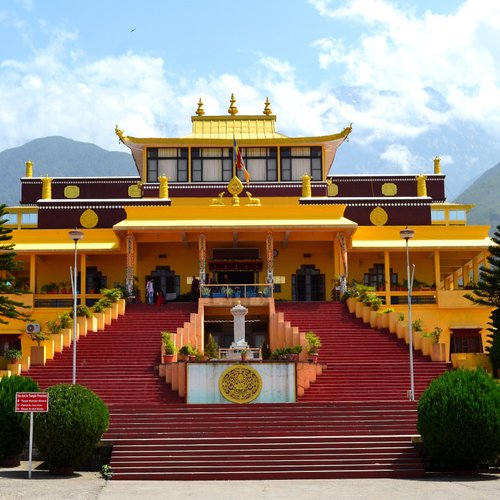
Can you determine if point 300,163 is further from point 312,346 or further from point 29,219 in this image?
point 312,346

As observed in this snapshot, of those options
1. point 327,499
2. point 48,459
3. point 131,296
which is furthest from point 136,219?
point 327,499

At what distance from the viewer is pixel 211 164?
46625 millimetres

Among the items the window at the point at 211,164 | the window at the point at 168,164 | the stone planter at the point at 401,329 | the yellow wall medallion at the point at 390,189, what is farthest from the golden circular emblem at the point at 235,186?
the yellow wall medallion at the point at 390,189

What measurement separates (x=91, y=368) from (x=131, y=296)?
7714mm

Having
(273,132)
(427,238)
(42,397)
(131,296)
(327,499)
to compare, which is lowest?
(327,499)

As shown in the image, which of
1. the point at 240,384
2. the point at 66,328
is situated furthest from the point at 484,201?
the point at 240,384

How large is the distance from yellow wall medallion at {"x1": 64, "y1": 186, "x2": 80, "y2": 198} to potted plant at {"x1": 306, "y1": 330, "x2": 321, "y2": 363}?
2613 centimetres

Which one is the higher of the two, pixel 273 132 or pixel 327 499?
pixel 273 132

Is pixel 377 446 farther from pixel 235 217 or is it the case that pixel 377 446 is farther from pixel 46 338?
pixel 235 217

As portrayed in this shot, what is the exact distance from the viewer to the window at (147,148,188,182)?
4625 cm

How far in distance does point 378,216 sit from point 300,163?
461 cm

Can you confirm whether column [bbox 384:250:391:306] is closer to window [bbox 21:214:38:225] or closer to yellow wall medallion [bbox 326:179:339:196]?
yellow wall medallion [bbox 326:179:339:196]

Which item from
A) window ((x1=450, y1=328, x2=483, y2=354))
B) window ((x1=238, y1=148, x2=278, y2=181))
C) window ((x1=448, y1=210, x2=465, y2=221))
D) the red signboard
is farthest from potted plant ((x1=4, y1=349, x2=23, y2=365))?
window ((x1=448, y1=210, x2=465, y2=221))

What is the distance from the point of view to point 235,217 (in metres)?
39.4
